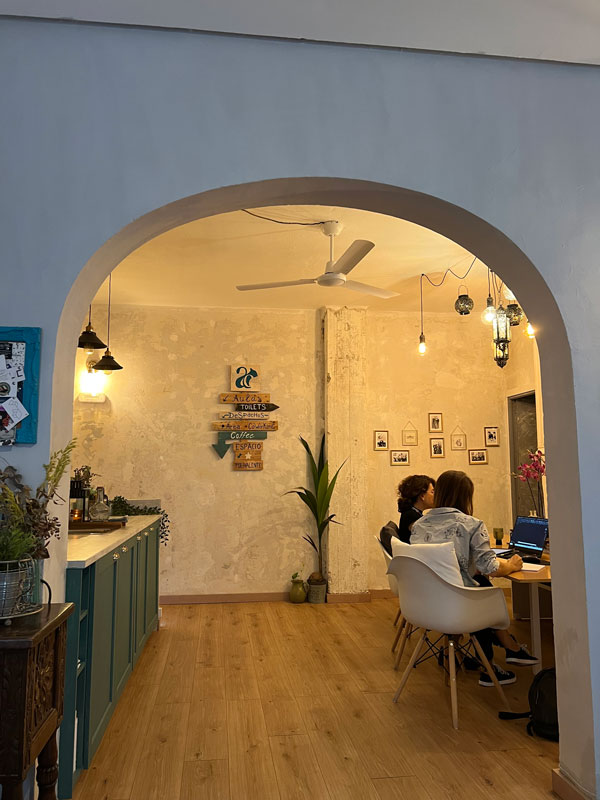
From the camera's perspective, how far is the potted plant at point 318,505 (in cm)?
605

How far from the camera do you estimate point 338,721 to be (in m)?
3.24

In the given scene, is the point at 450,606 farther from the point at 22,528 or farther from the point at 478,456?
the point at 478,456

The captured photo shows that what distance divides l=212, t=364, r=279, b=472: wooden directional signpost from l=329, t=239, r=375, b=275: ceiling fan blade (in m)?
2.37

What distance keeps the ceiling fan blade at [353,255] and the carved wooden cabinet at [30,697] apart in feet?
8.40

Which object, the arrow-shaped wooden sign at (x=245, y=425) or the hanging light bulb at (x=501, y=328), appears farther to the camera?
the arrow-shaped wooden sign at (x=245, y=425)

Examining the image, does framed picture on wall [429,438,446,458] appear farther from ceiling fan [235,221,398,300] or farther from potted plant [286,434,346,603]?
ceiling fan [235,221,398,300]

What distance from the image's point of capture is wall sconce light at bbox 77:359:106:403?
606 centimetres

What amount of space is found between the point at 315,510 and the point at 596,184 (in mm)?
4206

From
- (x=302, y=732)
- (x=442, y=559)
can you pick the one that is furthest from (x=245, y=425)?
(x=302, y=732)

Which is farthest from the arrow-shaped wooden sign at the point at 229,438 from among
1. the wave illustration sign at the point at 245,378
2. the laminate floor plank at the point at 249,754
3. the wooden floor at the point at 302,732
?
the laminate floor plank at the point at 249,754

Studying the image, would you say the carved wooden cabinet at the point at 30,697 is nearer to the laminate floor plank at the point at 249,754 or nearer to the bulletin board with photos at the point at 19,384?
the bulletin board with photos at the point at 19,384

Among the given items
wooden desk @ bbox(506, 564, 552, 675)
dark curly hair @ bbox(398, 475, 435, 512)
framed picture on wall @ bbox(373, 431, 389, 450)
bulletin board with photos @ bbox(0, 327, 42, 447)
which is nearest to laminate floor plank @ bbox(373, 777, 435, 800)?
wooden desk @ bbox(506, 564, 552, 675)

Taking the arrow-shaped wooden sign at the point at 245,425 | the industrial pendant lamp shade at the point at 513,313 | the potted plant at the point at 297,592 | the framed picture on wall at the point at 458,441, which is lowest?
the potted plant at the point at 297,592

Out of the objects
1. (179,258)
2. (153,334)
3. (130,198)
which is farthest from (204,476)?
(130,198)
